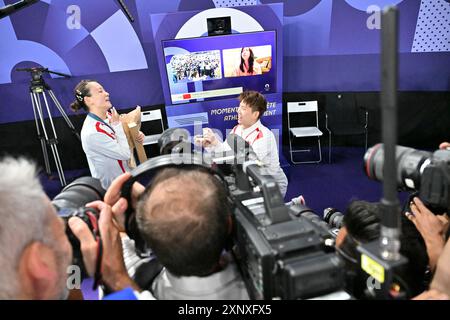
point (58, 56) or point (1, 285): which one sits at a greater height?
point (58, 56)

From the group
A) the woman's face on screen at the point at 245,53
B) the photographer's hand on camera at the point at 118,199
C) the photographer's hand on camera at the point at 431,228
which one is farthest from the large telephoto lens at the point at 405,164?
the woman's face on screen at the point at 245,53

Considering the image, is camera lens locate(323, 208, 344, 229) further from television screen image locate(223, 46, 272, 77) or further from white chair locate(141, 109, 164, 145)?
white chair locate(141, 109, 164, 145)

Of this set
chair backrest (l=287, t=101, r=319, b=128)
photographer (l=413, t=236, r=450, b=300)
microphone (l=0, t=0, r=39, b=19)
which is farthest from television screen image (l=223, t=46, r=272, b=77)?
photographer (l=413, t=236, r=450, b=300)

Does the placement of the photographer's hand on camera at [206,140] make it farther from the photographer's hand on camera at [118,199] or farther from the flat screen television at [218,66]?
the flat screen television at [218,66]

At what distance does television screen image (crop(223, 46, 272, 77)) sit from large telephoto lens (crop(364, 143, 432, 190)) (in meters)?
3.34

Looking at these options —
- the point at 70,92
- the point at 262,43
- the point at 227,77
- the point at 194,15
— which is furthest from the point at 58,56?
the point at 262,43

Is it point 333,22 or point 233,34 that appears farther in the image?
point 333,22

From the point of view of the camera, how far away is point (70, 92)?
450 centimetres

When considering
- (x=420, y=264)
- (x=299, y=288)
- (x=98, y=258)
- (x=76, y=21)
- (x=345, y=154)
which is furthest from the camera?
(x=345, y=154)

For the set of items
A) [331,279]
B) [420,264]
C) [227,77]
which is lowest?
[420,264]

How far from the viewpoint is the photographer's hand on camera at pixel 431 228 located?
1.16 meters

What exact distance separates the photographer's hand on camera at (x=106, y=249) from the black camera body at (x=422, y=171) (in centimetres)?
67

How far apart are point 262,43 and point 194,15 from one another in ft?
2.88

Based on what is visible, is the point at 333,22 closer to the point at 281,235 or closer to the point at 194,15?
the point at 194,15
